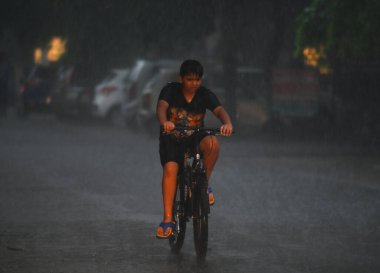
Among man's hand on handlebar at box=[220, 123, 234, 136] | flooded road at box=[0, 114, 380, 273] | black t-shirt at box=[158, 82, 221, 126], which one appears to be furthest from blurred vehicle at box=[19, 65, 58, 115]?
man's hand on handlebar at box=[220, 123, 234, 136]

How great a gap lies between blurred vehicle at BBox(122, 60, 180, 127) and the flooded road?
17.5ft

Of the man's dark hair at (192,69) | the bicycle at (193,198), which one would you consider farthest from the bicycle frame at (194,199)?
the man's dark hair at (192,69)

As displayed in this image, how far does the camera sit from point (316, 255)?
8.53m

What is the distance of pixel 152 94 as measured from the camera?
24.8 meters

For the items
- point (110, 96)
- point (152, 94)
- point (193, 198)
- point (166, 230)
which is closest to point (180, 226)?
point (166, 230)

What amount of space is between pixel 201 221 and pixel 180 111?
0.98 m

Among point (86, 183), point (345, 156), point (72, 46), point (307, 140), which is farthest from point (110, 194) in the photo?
point (72, 46)

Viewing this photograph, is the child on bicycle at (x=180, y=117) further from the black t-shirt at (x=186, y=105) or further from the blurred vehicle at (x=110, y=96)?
the blurred vehicle at (x=110, y=96)

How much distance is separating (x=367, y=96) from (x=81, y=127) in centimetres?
897

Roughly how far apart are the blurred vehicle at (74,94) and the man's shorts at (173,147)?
23087 mm

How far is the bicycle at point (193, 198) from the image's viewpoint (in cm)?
819

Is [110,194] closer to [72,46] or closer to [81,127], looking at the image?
[81,127]

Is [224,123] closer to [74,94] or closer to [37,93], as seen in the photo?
[74,94]

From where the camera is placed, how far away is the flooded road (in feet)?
27.1
